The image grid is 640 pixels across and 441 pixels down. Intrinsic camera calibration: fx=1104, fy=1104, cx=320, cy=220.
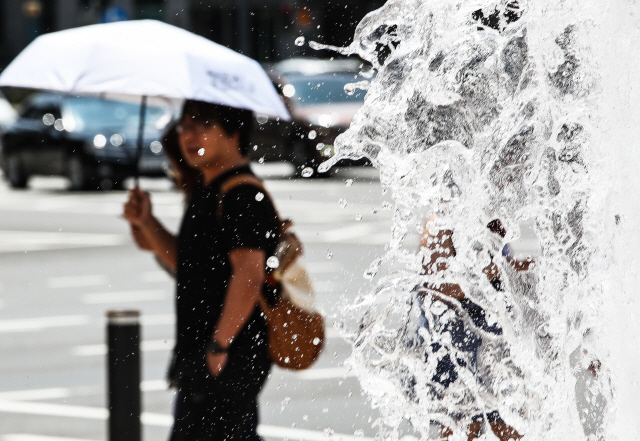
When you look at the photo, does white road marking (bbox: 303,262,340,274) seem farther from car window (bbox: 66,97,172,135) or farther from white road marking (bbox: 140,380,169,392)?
car window (bbox: 66,97,172,135)

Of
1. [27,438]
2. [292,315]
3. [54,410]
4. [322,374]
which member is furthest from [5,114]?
[292,315]

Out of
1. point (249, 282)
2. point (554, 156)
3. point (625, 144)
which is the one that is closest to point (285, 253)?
point (249, 282)

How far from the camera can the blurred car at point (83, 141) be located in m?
18.3

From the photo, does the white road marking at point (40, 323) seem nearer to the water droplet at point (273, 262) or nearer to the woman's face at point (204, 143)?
the woman's face at point (204, 143)

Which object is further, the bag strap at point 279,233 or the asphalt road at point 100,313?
the asphalt road at point 100,313

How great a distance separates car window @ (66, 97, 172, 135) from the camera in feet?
60.1

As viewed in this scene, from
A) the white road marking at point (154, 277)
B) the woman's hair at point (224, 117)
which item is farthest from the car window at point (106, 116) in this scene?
the woman's hair at point (224, 117)

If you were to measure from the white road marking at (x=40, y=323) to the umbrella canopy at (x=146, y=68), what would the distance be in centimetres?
404

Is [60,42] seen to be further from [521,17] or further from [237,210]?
[521,17]

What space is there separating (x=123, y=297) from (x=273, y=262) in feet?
19.3

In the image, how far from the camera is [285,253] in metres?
3.51

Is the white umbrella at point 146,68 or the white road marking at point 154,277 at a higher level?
the white umbrella at point 146,68

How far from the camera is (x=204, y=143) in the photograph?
371 centimetres

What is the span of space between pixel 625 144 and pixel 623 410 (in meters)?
0.74
